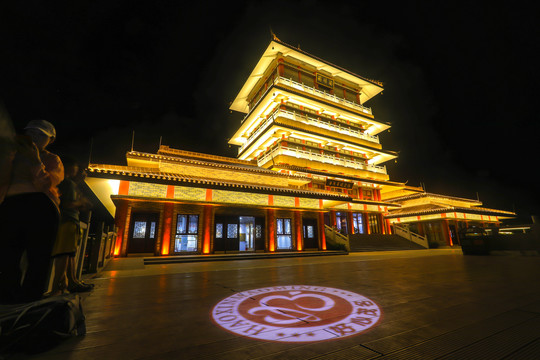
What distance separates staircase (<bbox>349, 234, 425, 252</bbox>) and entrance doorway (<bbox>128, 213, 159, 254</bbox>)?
12968 mm

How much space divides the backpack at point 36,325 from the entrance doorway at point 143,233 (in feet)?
34.2

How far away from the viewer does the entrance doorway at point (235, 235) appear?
40.7 ft

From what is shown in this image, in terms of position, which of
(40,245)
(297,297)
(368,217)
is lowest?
(297,297)

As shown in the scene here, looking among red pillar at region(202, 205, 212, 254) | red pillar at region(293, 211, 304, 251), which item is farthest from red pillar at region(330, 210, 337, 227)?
red pillar at region(202, 205, 212, 254)

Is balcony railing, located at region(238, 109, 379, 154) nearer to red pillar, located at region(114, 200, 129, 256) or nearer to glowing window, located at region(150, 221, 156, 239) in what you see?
glowing window, located at region(150, 221, 156, 239)

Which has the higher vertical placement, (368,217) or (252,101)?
(252,101)

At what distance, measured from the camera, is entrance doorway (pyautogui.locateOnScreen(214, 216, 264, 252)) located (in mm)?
12391

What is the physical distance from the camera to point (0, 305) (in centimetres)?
147

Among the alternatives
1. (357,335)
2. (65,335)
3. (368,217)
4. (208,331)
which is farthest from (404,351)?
(368,217)

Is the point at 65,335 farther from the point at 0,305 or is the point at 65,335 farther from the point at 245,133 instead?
the point at 245,133

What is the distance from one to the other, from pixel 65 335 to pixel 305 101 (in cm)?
2690

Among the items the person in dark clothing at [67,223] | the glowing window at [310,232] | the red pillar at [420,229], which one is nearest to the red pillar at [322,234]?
the glowing window at [310,232]

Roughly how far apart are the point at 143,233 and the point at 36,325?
10757 millimetres

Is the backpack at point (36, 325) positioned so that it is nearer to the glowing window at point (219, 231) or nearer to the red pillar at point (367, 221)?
the glowing window at point (219, 231)
